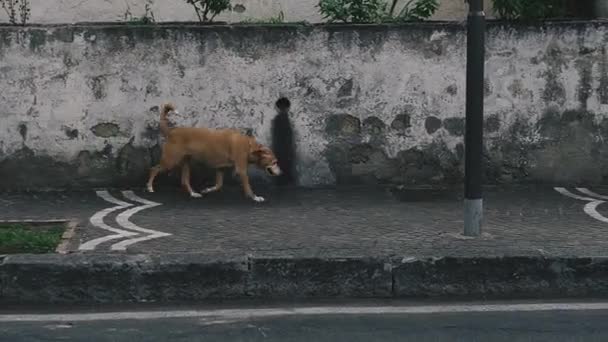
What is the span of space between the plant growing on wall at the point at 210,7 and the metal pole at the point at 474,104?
328 centimetres

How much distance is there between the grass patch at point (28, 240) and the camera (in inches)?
263

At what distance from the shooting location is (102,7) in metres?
10.3

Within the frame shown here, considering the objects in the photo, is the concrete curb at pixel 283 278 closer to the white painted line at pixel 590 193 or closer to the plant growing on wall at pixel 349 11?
the white painted line at pixel 590 193

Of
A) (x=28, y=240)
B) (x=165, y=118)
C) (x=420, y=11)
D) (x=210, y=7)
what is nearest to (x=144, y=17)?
(x=210, y=7)

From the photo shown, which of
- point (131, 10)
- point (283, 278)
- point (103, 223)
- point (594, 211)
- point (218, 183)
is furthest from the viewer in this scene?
point (131, 10)

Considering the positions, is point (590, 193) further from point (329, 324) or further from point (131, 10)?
point (131, 10)

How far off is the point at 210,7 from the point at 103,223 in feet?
9.13

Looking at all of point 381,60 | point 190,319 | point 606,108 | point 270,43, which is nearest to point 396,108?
point 381,60

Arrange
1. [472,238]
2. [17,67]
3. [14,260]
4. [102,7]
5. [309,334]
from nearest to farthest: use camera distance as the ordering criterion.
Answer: [309,334] → [14,260] → [472,238] → [17,67] → [102,7]

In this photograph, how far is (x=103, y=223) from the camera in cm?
777

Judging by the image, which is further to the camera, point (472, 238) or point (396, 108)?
point (396, 108)

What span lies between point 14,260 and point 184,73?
10.7 ft

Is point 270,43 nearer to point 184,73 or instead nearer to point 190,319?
point 184,73

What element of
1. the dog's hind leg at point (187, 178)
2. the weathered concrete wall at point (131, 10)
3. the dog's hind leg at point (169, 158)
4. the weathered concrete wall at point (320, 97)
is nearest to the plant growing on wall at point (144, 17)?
the weathered concrete wall at point (131, 10)
